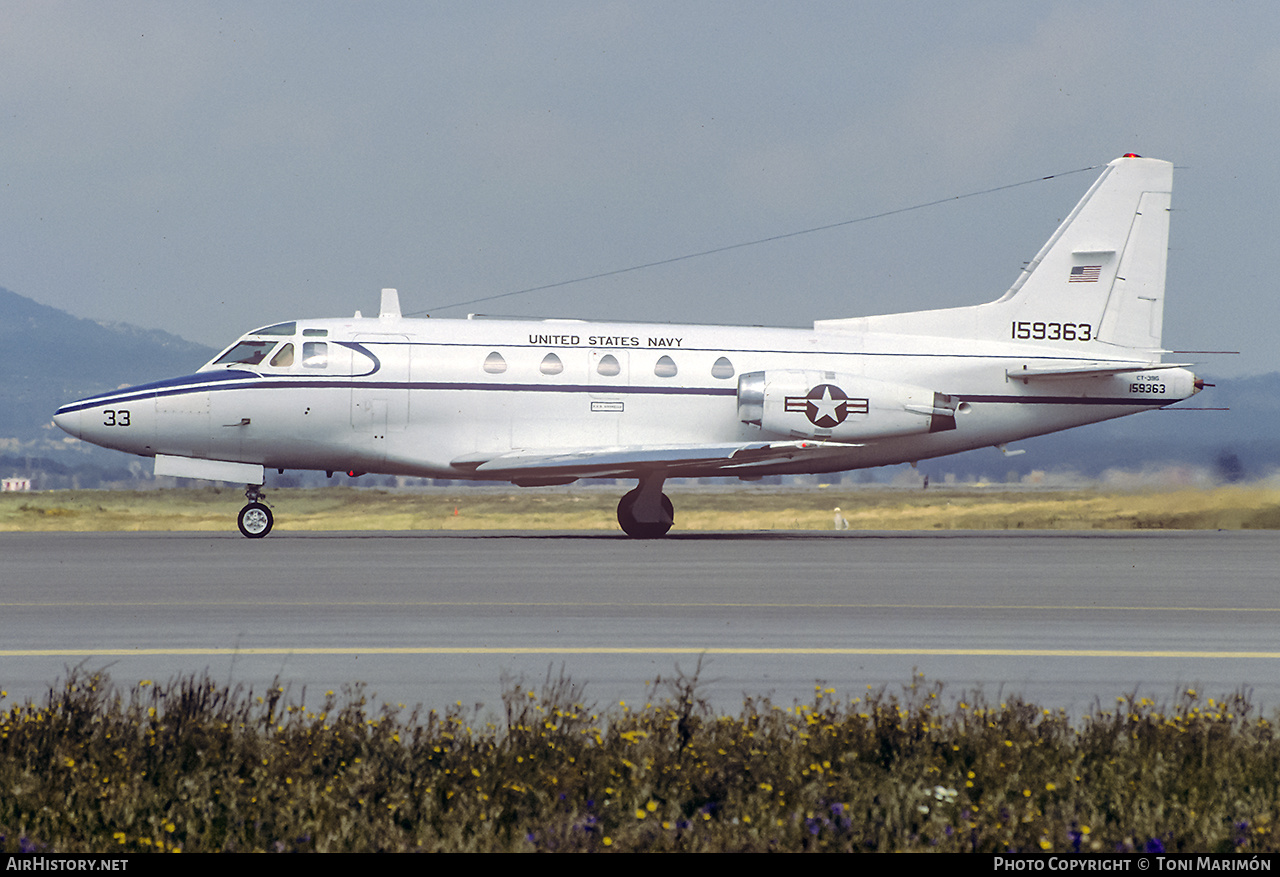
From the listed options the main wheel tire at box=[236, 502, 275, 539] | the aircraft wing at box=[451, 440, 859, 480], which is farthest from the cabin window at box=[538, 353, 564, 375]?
the main wheel tire at box=[236, 502, 275, 539]

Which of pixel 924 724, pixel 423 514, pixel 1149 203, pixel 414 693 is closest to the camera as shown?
pixel 924 724

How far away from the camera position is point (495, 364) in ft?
102

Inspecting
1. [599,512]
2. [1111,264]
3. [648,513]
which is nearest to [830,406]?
[648,513]

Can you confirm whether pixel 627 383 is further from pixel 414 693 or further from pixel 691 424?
pixel 414 693

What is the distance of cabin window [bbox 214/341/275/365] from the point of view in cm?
3094

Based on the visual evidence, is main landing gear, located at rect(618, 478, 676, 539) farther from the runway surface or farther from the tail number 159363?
the tail number 159363

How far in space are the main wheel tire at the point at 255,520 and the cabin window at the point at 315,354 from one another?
10.5ft

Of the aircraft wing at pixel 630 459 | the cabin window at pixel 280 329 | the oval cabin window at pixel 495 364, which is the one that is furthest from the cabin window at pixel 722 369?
the cabin window at pixel 280 329

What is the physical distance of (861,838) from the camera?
22.1 feet

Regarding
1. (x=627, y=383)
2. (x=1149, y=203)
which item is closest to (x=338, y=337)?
(x=627, y=383)

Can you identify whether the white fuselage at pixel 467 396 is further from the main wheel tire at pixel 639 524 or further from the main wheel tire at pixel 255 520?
the main wheel tire at pixel 639 524

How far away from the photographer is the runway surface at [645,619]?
11578 mm

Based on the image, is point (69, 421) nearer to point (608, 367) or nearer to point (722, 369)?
point (608, 367)
